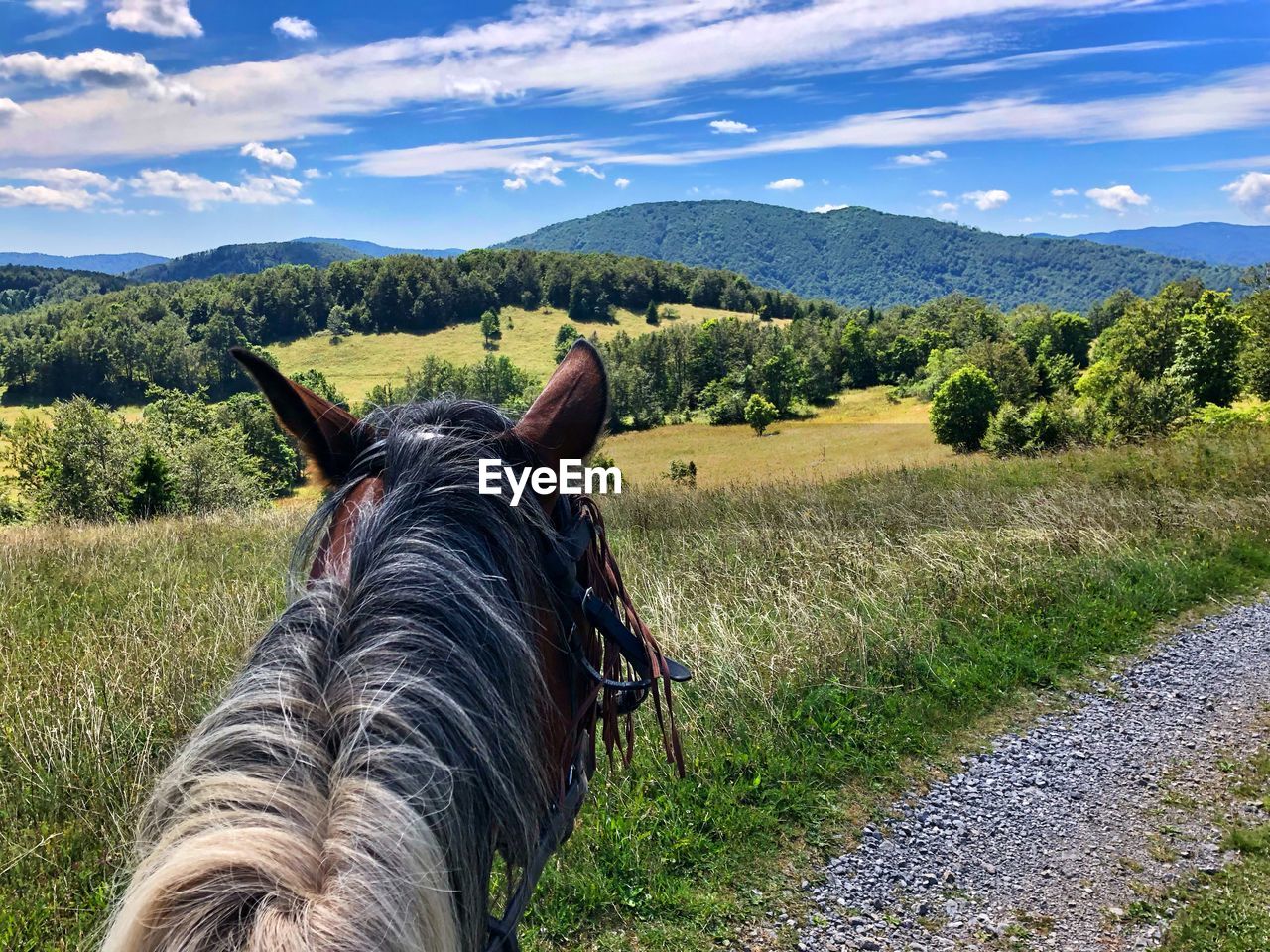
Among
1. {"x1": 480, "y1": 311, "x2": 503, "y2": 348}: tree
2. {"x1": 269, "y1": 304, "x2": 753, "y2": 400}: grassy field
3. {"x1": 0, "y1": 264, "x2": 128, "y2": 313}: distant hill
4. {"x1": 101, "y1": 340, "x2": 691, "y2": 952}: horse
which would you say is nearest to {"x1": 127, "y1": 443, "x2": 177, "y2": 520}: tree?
{"x1": 101, "y1": 340, "x2": 691, "y2": 952}: horse

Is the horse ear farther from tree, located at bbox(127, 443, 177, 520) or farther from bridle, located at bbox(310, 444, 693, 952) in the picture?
tree, located at bbox(127, 443, 177, 520)

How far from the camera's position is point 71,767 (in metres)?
3.12

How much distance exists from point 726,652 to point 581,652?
372 cm

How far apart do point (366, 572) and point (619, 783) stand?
324cm

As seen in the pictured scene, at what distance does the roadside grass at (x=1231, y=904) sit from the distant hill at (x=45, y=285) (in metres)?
170

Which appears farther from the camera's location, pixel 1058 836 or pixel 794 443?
pixel 794 443

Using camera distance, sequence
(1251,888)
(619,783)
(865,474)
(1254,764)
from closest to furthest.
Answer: (1251,888), (619,783), (1254,764), (865,474)

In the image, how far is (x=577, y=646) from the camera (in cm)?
142

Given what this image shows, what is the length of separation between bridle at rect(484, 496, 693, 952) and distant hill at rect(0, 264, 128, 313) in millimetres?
169624

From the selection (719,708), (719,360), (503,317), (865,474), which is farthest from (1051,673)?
(503,317)

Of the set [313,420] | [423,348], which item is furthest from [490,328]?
[313,420]

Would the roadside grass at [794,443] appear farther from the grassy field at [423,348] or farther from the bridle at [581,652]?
the bridle at [581,652]

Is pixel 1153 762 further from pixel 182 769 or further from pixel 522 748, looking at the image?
pixel 182 769

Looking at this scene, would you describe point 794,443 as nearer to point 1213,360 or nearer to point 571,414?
point 1213,360
